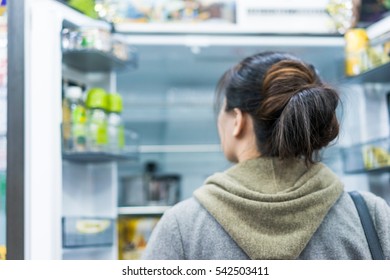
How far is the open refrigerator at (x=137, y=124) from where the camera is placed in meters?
1.89

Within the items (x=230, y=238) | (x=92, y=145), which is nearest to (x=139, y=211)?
(x=92, y=145)

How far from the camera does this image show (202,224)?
1.23 metres

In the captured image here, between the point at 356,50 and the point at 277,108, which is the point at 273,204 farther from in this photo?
the point at 356,50

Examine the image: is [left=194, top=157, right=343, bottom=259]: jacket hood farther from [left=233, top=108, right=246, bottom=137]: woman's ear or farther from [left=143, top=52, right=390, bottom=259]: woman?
[left=233, top=108, right=246, bottom=137]: woman's ear

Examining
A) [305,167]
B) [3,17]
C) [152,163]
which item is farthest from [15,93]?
[152,163]

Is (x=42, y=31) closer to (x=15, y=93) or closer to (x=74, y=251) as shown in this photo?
(x=15, y=93)

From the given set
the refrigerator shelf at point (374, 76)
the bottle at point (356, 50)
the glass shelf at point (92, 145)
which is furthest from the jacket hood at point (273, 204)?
the bottle at point (356, 50)

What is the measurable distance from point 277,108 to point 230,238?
0.28m

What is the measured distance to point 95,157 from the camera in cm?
242

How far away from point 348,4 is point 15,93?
199 cm

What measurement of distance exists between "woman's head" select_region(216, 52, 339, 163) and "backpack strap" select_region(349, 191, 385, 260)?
5.3 inches

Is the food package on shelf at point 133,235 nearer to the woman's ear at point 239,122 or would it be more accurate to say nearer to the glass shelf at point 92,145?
the glass shelf at point 92,145

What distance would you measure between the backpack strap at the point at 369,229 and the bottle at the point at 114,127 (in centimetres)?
142

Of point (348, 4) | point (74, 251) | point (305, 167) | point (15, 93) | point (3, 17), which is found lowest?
point (74, 251)
